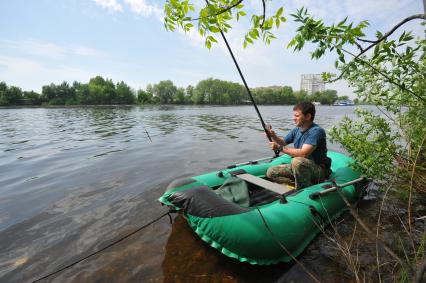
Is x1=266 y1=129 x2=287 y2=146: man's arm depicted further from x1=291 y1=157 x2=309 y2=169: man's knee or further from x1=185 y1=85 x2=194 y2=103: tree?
x1=185 y1=85 x2=194 y2=103: tree

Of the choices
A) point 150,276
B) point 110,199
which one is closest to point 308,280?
point 150,276

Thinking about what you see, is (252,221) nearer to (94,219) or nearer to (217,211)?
(217,211)

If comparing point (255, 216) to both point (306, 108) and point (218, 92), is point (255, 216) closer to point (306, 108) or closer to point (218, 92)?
point (306, 108)

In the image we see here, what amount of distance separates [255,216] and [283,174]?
2.02 metres

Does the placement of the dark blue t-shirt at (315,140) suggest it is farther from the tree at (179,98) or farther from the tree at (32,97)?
the tree at (179,98)

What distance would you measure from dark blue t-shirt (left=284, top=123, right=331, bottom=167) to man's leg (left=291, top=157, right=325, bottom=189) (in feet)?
0.57

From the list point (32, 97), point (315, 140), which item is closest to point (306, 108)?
point (315, 140)

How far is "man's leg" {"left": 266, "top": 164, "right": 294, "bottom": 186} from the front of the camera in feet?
16.9

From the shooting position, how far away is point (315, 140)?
4551mm

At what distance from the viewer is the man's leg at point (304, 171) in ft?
15.0

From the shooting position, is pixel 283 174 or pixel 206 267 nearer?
pixel 206 267

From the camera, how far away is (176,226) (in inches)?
184

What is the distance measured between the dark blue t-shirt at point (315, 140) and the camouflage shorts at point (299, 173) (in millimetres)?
163

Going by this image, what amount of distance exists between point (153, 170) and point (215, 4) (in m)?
6.52
